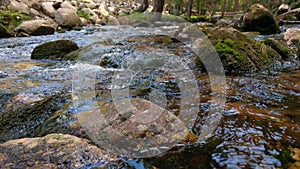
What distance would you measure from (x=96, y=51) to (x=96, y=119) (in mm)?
4018

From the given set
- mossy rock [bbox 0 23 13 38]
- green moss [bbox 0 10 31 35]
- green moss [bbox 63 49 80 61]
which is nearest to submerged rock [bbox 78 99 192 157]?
green moss [bbox 63 49 80 61]

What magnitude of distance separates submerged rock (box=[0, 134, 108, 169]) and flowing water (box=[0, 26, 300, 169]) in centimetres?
19

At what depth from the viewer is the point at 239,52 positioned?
4.44 meters

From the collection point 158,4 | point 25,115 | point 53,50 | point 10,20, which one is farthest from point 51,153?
point 158,4

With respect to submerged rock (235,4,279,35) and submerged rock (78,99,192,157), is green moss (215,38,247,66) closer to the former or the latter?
submerged rock (78,99,192,157)

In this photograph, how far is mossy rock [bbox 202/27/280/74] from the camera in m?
4.30

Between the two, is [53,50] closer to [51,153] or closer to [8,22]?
[51,153]

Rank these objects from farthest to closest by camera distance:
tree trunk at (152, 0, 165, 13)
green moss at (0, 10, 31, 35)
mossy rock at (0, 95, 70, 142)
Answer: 1. tree trunk at (152, 0, 165, 13)
2. green moss at (0, 10, 31, 35)
3. mossy rock at (0, 95, 70, 142)

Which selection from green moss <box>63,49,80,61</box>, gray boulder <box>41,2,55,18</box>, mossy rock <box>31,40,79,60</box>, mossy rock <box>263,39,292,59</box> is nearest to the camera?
mossy rock <box>263,39,292,59</box>

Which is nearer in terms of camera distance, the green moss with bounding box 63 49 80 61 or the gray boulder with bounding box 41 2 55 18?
the green moss with bounding box 63 49 80 61

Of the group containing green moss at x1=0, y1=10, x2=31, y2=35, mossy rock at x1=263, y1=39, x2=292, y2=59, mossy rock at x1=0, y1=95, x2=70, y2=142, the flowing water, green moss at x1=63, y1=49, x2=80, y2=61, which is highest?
green moss at x1=0, y1=10, x2=31, y2=35

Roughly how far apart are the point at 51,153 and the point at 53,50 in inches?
206

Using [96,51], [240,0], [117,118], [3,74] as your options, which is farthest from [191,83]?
[240,0]

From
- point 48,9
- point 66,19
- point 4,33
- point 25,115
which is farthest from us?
point 48,9
